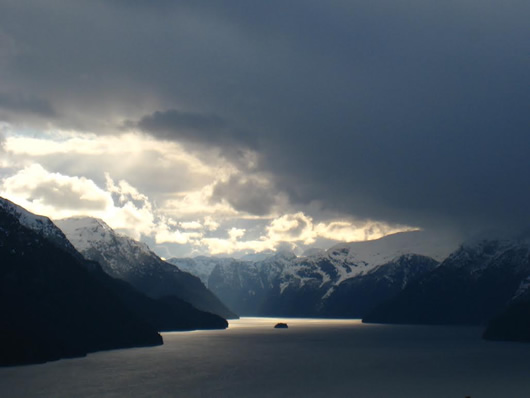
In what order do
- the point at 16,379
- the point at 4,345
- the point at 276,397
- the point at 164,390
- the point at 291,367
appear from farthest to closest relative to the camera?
the point at 291,367 → the point at 4,345 → the point at 16,379 → the point at 164,390 → the point at 276,397

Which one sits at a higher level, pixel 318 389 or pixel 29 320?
pixel 29 320

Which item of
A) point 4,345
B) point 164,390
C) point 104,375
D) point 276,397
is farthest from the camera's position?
point 4,345

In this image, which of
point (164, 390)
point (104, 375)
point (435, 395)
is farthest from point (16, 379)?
Answer: point (435, 395)

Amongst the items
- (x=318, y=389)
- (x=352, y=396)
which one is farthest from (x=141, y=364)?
(x=352, y=396)

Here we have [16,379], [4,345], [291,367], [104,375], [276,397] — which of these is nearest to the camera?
[276,397]

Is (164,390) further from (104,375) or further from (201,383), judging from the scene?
(104,375)

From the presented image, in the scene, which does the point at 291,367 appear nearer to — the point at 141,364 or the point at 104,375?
the point at 141,364

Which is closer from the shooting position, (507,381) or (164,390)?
(164,390)

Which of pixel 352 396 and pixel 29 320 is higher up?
pixel 29 320

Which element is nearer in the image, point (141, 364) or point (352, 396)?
point (352, 396)
